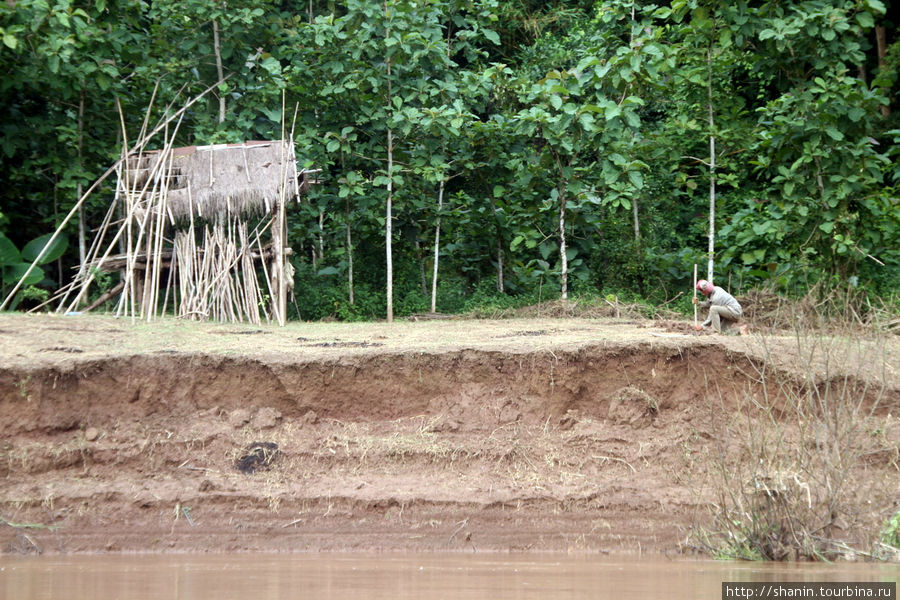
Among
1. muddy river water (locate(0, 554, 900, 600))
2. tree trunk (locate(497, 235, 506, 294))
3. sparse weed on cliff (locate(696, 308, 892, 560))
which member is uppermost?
tree trunk (locate(497, 235, 506, 294))

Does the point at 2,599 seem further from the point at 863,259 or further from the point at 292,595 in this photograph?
the point at 863,259

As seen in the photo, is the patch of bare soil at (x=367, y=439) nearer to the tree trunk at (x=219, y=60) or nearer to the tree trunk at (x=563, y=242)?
the tree trunk at (x=563, y=242)

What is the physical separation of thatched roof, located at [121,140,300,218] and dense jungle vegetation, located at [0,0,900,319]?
861mm

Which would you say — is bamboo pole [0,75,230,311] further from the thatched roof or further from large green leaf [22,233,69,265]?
the thatched roof

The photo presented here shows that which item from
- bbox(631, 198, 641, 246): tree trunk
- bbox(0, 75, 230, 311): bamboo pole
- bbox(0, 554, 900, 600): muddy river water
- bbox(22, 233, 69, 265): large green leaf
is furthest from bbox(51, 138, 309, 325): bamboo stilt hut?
bbox(631, 198, 641, 246): tree trunk

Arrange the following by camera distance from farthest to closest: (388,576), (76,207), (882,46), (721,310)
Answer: (882,46), (76,207), (721,310), (388,576)

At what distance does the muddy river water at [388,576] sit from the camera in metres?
5.14

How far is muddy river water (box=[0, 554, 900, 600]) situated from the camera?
514 centimetres

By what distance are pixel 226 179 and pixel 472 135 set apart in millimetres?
3267

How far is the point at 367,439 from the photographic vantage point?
7.68 metres

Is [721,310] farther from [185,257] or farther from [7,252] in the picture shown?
[7,252]

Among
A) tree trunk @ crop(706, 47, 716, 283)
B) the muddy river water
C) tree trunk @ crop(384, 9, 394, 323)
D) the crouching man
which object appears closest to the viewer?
the muddy river water

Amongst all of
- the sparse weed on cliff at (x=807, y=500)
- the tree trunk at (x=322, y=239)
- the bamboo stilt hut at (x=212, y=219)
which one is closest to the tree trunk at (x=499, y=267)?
the tree trunk at (x=322, y=239)

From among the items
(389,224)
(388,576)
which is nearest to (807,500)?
(388,576)
